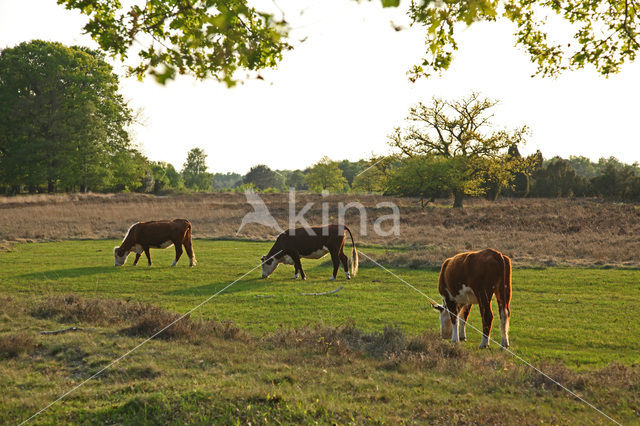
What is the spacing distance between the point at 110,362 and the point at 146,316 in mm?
2381

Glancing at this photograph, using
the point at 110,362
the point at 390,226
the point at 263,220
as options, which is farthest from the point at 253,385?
the point at 263,220

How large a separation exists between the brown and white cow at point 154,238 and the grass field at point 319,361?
4.39m

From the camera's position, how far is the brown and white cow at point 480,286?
28.5ft

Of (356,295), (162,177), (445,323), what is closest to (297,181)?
(162,177)

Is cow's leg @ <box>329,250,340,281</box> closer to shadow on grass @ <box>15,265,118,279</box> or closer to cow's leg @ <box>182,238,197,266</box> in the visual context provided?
cow's leg @ <box>182,238,197,266</box>

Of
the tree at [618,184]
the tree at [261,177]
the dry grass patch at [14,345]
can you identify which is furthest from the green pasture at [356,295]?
the tree at [261,177]

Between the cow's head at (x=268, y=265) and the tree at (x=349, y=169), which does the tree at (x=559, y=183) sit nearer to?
the cow's head at (x=268, y=265)

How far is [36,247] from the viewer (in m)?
25.6

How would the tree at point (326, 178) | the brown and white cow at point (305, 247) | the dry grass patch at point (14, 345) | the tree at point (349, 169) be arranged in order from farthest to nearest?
the tree at point (349, 169) → the tree at point (326, 178) → the brown and white cow at point (305, 247) → the dry grass patch at point (14, 345)

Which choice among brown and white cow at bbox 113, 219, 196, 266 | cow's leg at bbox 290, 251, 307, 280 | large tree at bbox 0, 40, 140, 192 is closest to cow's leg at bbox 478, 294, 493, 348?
cow's leg at bbox 290, 251, 307, 280

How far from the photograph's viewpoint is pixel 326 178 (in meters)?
109

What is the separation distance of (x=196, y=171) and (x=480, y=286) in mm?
111710

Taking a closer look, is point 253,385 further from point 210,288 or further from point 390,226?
point 390,226

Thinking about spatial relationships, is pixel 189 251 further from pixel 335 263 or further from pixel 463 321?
pixel 463 321
